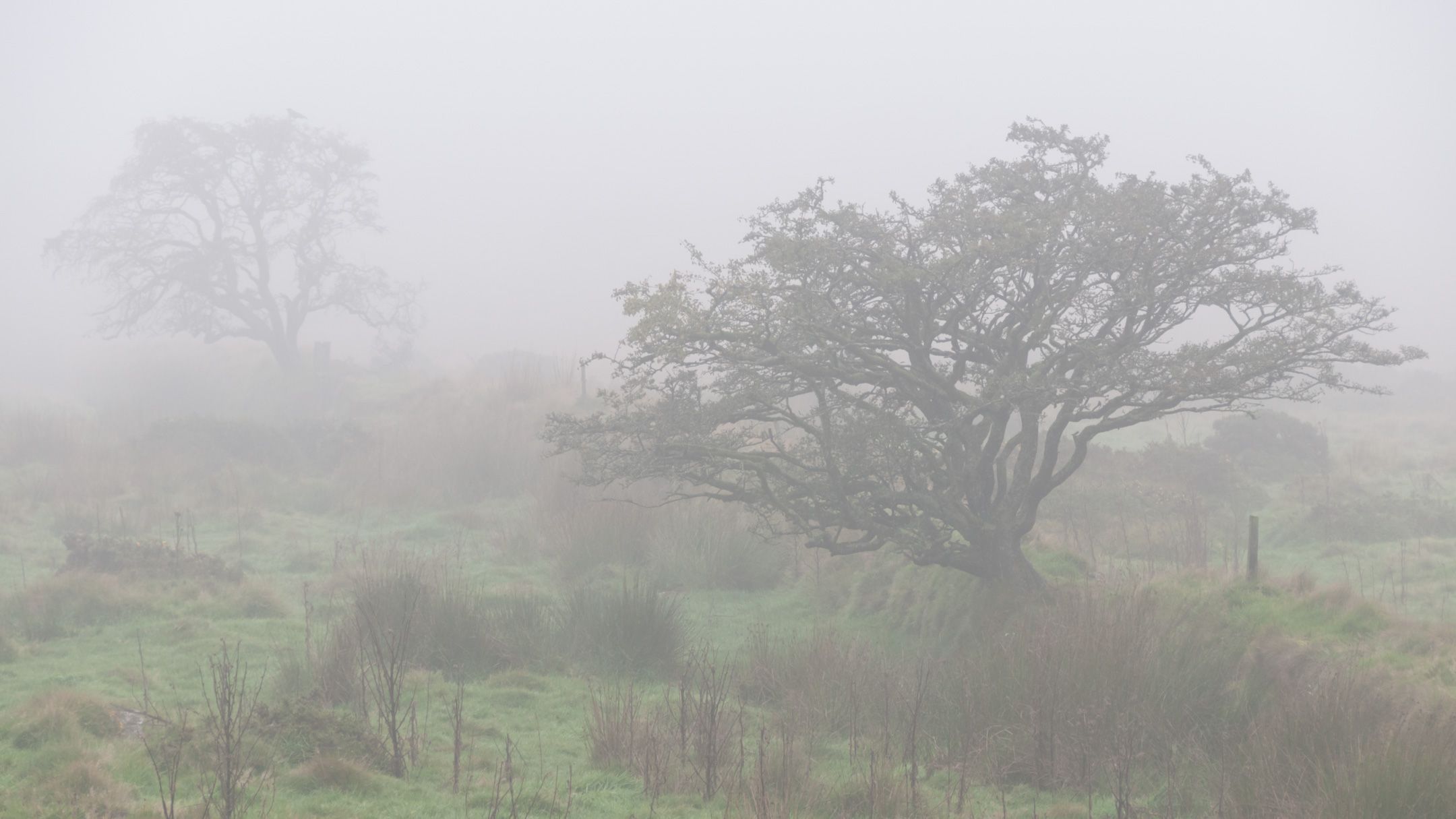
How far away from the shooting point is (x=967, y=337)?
10805 mm

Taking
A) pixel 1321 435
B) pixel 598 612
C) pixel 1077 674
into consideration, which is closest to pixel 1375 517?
pixel 1321 435

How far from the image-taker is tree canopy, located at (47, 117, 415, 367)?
104ft

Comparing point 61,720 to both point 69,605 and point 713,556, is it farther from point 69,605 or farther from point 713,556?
point 713,556

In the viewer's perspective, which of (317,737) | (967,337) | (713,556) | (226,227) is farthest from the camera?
(226,227)

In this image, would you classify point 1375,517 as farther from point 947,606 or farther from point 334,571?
point 334,571

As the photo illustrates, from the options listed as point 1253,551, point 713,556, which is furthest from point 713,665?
point 713,556

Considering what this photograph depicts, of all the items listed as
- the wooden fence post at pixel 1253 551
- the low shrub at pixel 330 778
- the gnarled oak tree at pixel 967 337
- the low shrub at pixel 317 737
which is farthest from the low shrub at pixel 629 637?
the wooden fence post at pixel 1253 551

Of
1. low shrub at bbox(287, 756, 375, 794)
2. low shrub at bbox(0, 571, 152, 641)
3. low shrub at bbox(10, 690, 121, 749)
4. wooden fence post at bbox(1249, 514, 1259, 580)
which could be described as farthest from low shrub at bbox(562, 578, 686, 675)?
wooden fence post at bbox(1249, 514, 1259, 580)

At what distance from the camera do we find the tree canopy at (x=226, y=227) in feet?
104

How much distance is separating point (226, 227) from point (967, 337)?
3115cm

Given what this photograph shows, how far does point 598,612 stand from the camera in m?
10.6

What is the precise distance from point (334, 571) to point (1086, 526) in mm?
11287

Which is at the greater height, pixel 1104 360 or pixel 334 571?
pixel 1104 360

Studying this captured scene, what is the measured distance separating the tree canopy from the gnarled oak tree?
26.3m
